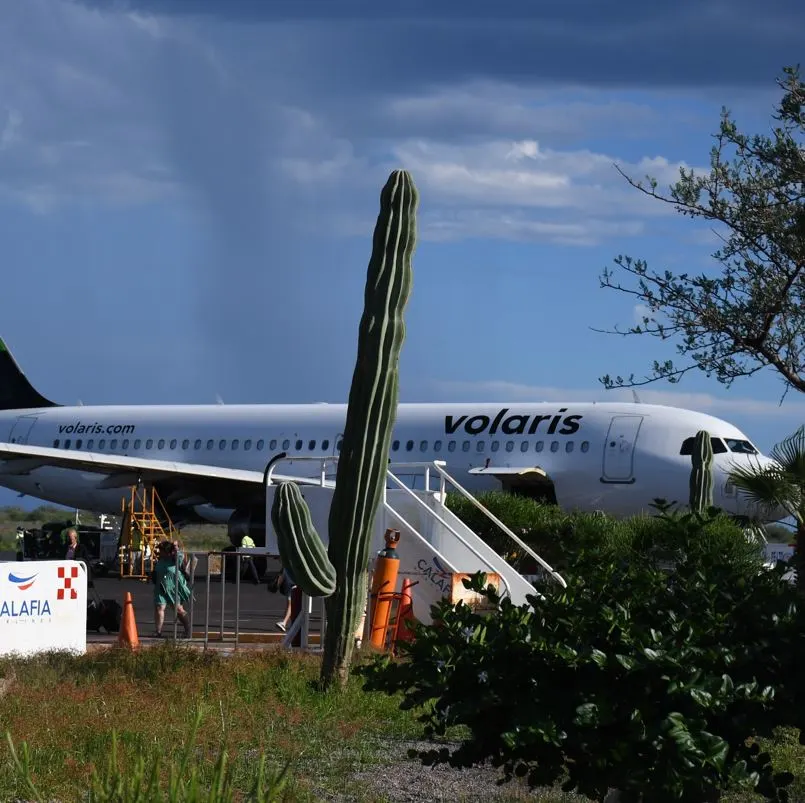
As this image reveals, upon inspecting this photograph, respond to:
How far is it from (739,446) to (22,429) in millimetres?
21514

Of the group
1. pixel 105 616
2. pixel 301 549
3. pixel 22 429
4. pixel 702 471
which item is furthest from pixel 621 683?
pixel 22 429

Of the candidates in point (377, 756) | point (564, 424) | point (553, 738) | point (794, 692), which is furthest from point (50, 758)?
point (564, 424)

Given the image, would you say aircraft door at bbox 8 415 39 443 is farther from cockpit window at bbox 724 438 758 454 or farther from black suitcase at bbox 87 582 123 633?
cockpit window at bbox 724 438 758 454

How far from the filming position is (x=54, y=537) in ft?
109

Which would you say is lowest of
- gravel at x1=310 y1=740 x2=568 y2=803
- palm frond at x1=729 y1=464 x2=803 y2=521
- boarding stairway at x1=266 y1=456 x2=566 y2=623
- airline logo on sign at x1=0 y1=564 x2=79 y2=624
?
gravel at x1=310 y1=740 x2=568 y2=803

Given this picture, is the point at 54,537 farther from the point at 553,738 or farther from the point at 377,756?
the point at 553,738

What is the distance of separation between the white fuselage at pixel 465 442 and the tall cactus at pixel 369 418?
51.3 feet

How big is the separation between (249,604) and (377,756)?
15.6m

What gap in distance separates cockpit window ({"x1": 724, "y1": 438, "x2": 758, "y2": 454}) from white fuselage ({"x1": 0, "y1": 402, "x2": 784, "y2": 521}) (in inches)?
1.2

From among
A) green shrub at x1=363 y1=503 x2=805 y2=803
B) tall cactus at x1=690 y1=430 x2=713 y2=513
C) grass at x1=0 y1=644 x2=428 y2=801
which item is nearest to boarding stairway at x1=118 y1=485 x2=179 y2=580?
tall cactus at x1=690 y1=430 x2=713 y2=513

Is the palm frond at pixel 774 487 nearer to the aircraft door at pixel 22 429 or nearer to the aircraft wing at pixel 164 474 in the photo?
the aircraft wing at pixel 164 474

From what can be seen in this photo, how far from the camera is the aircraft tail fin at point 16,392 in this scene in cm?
4141

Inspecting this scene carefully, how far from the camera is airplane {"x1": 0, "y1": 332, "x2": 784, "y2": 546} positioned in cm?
2786

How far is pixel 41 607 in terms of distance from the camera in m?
14.8
